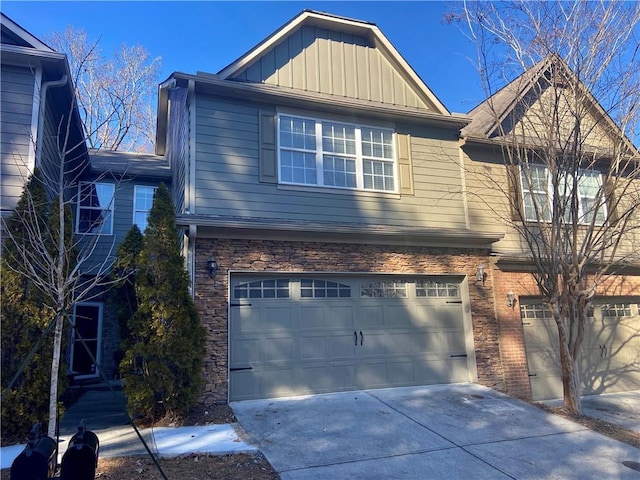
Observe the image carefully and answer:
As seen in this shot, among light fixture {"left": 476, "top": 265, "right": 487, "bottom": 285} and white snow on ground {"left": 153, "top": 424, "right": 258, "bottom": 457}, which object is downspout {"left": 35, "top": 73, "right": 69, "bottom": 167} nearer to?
white snow on ground {"left": 153, "top": 424, "right": 258, "bottom": 457}

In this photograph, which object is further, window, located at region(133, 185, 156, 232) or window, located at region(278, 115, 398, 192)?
window, located at region(133, 185, 156, 232)

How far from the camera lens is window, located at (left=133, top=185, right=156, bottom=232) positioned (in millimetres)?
11711

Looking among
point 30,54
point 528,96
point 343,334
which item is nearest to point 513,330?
point 343,334

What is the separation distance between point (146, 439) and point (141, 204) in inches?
294

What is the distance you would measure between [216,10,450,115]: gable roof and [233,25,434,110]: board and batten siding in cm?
4

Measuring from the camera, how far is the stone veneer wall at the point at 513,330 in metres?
9.27

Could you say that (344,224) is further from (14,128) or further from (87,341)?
(87,341)

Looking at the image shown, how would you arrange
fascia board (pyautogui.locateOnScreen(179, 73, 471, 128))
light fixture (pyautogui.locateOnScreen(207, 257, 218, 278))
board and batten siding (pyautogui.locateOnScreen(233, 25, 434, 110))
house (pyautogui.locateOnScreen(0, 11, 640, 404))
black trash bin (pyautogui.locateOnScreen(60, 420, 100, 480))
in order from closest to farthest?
black trash bin (pyautogui.locateOnScreen(60, 420, 100, 480)) → light fixture (pyautogui.locateOnScreen(207, 257, 218, 278)) → house (pyautogui.locateOnScreen(0, 11, 640, 404)) → fascia board (pyautogui.locateOnScreen(179, 73, 471, 128)) → board and batten siding (pyautogui.locateOnScreen(233, 25, 434, 110))

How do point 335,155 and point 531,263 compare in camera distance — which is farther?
point 531,263

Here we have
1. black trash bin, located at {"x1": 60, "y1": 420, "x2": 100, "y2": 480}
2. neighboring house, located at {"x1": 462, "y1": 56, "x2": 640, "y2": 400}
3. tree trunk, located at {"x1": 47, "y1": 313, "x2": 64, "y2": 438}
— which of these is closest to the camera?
black trash bin, located at {"x1": 60, "y1": 420, "x2": 100, "y2": 480}

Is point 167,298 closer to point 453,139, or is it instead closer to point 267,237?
point 267,237

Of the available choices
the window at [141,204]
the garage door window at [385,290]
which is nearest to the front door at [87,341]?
the window at [141,204]

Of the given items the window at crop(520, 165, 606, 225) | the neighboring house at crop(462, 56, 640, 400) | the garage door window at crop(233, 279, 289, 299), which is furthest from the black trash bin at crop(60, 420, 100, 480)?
the window at crop(520, 165, 606, 225)

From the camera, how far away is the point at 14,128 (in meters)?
7.18
